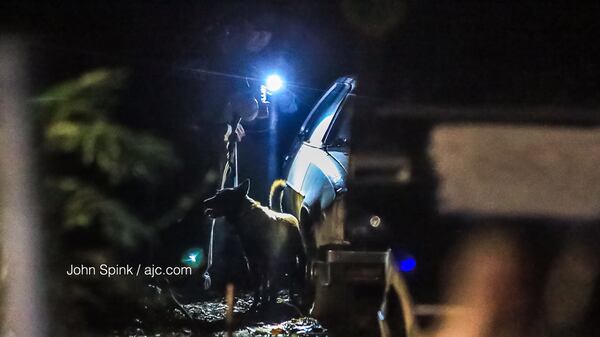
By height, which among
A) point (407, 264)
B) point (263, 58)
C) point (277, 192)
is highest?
point (263, 58)

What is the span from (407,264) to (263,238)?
2.90 feet

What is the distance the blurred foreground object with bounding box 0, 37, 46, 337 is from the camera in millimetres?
3896

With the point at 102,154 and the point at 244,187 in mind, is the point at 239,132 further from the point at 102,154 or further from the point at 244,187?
the point at 102,154

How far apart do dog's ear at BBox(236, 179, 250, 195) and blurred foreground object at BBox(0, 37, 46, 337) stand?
1.30 metres

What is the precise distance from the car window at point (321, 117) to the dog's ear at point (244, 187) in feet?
1.42

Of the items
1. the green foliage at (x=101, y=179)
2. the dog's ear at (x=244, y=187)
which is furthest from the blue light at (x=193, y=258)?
the dog's ear at (x=244, y=187)

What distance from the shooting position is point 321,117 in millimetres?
3777

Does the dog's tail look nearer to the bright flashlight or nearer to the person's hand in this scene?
the person's hand

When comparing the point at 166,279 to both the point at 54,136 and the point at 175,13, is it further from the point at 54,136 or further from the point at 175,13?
the point at 175,13

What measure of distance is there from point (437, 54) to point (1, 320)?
3.27 m

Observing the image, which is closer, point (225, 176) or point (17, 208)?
point (225, 176)

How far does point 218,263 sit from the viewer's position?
379 centimetres

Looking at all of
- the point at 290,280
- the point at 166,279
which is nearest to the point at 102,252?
the point at 166,279

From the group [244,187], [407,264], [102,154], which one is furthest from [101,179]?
[407,264]
